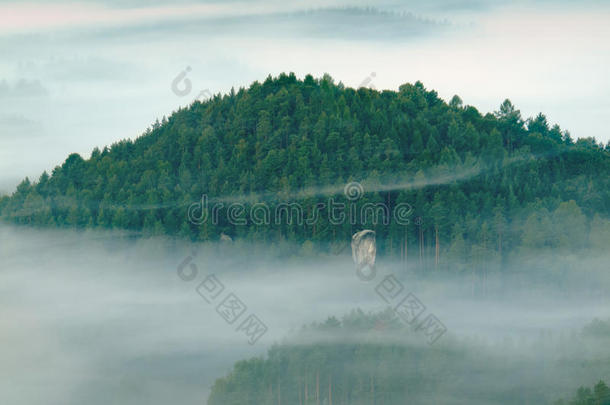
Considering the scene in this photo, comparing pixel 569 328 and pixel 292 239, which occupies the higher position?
pixel 292 239

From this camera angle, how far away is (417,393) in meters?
160

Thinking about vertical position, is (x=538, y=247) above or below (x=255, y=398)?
above

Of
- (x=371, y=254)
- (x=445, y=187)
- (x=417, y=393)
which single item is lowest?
(x=417, y=393)

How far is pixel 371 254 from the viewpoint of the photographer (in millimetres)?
191250

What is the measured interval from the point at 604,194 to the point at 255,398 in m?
83.3

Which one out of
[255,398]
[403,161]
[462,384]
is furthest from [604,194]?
[255,398]

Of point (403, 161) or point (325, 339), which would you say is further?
point (403, 161)

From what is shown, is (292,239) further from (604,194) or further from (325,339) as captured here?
(604,194)

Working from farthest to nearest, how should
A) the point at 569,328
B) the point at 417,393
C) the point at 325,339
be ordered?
1. the point at 569,328
2. the point at 325,339
3. the point at 417,393

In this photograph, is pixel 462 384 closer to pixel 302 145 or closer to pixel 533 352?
pixel 533 352

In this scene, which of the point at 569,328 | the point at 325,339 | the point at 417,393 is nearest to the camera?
the point at 417,393

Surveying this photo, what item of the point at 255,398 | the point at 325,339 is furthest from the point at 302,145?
the point at 255,398

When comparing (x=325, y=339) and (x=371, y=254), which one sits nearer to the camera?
(x=325, y=339)

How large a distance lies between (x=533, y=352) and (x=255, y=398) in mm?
54770
